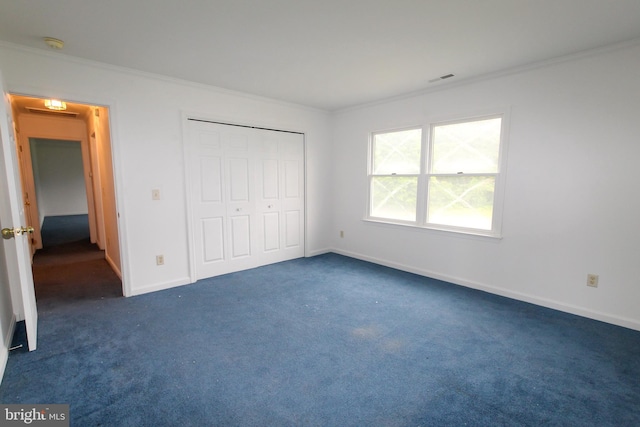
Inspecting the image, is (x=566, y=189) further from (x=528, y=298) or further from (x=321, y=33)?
(x=321, y=33)

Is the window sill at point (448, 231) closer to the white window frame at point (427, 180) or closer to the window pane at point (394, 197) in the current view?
the white window frame at point (427, 180)

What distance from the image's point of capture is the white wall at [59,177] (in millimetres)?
9711

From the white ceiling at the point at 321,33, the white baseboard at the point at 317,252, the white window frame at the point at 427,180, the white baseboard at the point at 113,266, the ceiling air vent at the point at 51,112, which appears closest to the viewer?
the white ceiling at the point at 321,33

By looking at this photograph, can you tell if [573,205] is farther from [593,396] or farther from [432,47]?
[432,47]

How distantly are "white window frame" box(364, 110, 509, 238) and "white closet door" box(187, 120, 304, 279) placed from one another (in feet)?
→ 3.74

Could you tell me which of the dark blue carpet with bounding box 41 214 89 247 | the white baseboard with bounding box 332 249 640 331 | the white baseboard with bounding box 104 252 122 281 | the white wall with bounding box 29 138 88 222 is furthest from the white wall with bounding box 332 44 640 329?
the white wall with bounding box 29 138 88 222

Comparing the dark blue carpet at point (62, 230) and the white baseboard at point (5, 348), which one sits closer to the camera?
the white baseboard at point (5, 348)

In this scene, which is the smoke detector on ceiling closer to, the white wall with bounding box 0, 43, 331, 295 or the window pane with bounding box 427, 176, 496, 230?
the white wall with bounding box 0, 43, 331, 295

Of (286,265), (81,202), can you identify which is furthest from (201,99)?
(81,202)

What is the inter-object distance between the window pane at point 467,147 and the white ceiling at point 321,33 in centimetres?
61

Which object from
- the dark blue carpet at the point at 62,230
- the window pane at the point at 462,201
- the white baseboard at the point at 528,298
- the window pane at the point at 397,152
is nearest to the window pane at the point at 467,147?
the window pane at the point at 462,201

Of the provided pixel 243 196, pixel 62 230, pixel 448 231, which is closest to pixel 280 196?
pixel 243 196

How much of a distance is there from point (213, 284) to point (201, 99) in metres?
2.27

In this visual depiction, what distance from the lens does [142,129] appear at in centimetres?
325
